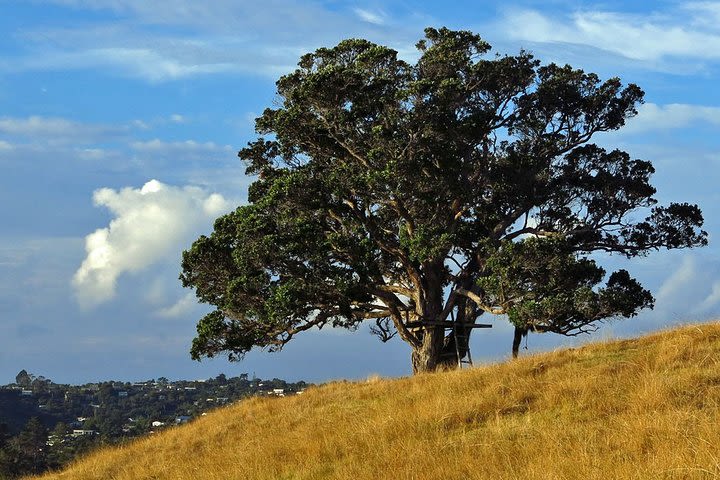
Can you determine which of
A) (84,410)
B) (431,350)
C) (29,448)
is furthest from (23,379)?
(431,350)

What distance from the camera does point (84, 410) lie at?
109188 millimetres

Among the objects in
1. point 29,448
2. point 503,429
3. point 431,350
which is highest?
point 431,350

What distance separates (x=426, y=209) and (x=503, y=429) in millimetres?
15539

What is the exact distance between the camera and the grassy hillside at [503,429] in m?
10.9

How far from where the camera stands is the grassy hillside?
427 inches

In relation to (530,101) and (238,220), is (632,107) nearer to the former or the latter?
(530,101)

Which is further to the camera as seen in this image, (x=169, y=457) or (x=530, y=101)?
(x=530, y=101)

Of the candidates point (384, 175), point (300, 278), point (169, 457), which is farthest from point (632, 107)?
point (169, 457)

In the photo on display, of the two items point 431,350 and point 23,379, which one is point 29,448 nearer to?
point 431,350

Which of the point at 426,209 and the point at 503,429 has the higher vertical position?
the point at 426,209

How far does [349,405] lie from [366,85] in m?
12.1

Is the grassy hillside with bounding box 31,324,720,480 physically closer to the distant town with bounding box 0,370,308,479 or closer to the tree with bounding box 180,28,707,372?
the tree with bounding box 180,28,707,372

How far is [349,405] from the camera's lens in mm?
19812

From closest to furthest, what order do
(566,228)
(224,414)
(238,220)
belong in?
1. (224,414)
2. (238,220)
3. (566,228)
